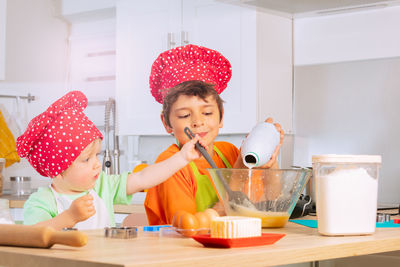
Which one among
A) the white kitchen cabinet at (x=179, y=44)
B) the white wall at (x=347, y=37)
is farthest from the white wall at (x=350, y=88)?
the white kitchen cabinet at (x=179, y=44)

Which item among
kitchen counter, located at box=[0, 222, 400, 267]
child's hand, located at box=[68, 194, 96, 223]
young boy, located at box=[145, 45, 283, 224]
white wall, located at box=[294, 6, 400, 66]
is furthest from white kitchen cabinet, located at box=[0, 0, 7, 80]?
kitchen counter, located at box=[0, 222, 400, 267]

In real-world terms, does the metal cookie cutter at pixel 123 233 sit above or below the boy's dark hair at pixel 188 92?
below

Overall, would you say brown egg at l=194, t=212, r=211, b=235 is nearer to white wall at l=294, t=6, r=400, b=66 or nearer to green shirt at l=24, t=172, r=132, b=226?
green shirt at l=24, t=172, r=132, b=226

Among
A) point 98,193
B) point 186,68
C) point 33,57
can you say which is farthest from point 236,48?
point 33,57

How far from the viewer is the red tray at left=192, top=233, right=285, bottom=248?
33.0 inches

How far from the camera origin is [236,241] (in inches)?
33.3

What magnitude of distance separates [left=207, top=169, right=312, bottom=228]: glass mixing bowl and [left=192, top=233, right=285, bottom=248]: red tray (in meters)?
0.28

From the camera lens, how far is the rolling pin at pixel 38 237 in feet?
2.54

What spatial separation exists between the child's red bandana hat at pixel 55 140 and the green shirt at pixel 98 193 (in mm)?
57

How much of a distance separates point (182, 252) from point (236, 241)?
85 mm

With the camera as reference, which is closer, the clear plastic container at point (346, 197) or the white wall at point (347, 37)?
the clear plastic container at point (346, 197)

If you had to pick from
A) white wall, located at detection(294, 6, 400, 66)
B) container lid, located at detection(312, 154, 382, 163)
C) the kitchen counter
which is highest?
white wall, located at detection(294, 6, 400, 66)

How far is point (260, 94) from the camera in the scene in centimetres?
264

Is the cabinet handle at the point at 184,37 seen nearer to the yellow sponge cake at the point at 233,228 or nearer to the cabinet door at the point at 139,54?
the cabinet door at the point at 139,54
